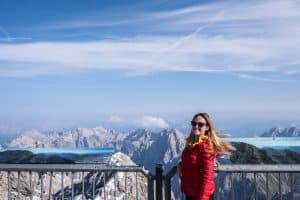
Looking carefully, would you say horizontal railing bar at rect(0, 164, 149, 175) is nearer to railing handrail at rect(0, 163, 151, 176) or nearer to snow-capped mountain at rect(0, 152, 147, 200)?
railing handrail at rect(0, 163, 151, 176)

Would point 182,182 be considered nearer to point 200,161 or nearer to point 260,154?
point 200,161

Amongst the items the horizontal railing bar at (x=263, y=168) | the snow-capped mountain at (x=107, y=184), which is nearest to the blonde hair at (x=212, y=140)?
the horizontal railing bar at (x=263, y=168)

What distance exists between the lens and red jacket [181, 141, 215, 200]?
7.57 m

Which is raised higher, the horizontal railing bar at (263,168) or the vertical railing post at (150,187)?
the horizontal railing bar at (263,168)

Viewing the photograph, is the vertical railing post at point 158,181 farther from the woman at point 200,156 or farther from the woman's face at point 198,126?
the woman's face at point 198,126

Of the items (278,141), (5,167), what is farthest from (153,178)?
(278,141)

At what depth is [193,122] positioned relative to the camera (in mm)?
7770

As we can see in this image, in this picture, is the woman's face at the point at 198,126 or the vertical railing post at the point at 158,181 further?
the vertical railing post at the point at 158,181

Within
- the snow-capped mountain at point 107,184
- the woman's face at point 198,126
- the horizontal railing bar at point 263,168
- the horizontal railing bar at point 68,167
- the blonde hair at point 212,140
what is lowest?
the snow-capped mountain at point 107,184

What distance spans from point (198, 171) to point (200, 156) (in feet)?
0.77

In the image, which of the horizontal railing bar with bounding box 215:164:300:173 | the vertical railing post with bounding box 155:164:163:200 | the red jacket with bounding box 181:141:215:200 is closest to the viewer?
the red jacket with bounding box 181:141:215:200

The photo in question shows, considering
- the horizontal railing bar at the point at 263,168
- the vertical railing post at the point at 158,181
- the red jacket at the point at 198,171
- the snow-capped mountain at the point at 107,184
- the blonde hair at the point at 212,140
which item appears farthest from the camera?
the snow-capped mountain at the point at 107,184

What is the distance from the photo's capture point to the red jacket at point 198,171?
757 cm

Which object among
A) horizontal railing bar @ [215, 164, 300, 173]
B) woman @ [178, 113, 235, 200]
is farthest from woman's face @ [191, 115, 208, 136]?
horizontal railing bar @ [215, 164, 300, 173]
